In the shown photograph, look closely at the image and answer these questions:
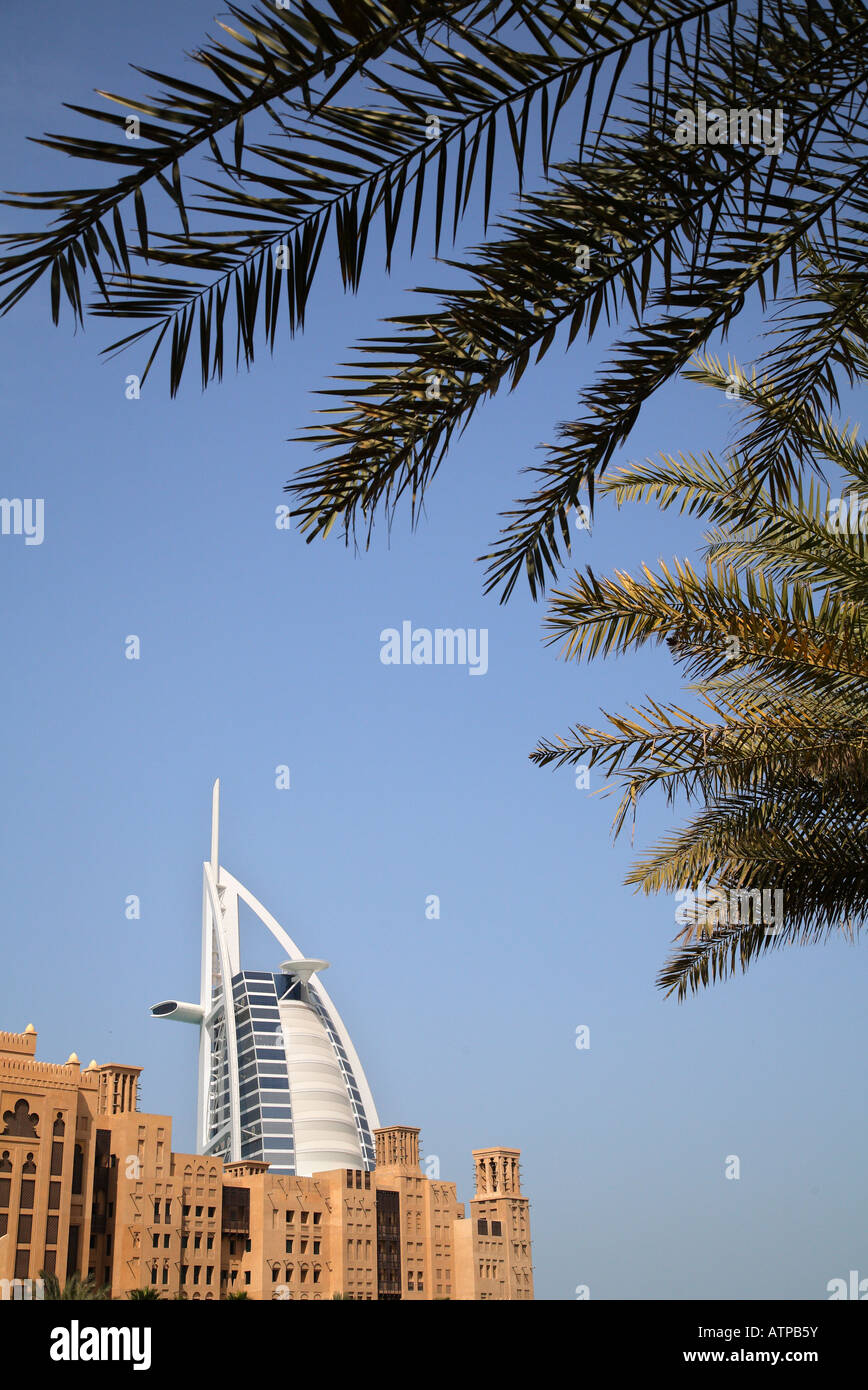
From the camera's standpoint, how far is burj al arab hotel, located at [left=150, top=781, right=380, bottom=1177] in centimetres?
8381

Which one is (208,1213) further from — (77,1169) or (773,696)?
(773,696)

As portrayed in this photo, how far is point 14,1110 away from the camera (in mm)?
50594

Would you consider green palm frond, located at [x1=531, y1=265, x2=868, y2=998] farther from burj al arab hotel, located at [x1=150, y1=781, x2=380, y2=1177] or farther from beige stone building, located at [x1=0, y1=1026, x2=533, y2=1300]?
burj al arab hotel, located at [x1=150, y1=781, x2=380, y2=1177]

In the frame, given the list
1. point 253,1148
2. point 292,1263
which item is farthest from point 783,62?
point 253,1148

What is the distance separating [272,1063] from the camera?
86.3m

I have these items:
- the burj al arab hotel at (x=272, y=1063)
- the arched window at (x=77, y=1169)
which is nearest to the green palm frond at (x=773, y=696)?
the arched window at (x=77, y=1169)

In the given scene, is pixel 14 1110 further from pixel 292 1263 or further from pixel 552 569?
pixel 552 569

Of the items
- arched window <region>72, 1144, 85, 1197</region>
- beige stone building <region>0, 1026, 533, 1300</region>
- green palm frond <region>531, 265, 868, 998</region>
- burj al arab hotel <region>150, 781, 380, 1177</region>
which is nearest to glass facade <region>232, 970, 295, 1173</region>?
burj al arab hotel <region>150, 781, 380, 1177</region>

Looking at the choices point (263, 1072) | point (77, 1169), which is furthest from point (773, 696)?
point (263, 1072)

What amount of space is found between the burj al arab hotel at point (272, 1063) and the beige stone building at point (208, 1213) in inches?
449

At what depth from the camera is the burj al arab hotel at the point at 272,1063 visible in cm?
8381

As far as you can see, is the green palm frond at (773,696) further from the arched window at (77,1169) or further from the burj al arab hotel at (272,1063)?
the burj al arab hotel at (272,1063)
